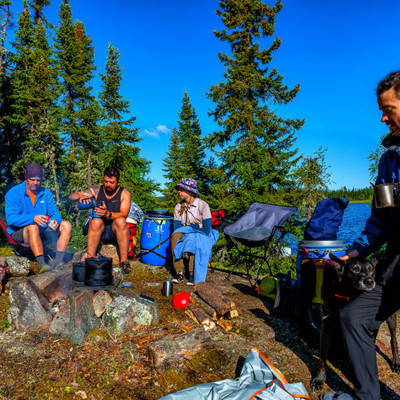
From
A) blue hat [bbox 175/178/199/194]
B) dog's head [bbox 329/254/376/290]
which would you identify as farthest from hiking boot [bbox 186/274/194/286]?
dog's head [bbox 329/254/376/290]

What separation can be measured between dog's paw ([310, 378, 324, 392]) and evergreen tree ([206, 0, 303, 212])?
8428 mm

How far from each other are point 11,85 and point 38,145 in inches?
119

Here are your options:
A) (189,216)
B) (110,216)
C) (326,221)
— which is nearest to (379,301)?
(326,221)

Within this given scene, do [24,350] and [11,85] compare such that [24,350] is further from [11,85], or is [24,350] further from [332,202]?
[11,85]

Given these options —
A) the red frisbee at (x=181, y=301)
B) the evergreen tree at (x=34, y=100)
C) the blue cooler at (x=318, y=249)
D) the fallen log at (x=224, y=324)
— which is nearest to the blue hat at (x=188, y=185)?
the red frisbee at (x=181, y=301)

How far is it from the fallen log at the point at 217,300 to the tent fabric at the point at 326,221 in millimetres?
1214

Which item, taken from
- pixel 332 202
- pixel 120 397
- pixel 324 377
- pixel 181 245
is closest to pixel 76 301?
pixel 120 397

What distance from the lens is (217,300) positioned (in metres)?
3.32

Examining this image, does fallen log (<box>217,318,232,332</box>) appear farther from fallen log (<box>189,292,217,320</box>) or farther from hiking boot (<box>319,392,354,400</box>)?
hiking boot (<box>319,392,354,400</box>)

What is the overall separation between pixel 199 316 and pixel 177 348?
64cm

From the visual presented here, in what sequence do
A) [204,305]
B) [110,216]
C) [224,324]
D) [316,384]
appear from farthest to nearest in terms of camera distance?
1. [110,216]
2. [204,305]
3. [224,324]
4. [316,384]

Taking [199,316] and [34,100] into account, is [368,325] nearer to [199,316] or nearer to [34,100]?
[199,316]

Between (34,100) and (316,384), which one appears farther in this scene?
(34,100)

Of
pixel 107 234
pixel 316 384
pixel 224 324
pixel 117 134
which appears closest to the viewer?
pixel 316 384
